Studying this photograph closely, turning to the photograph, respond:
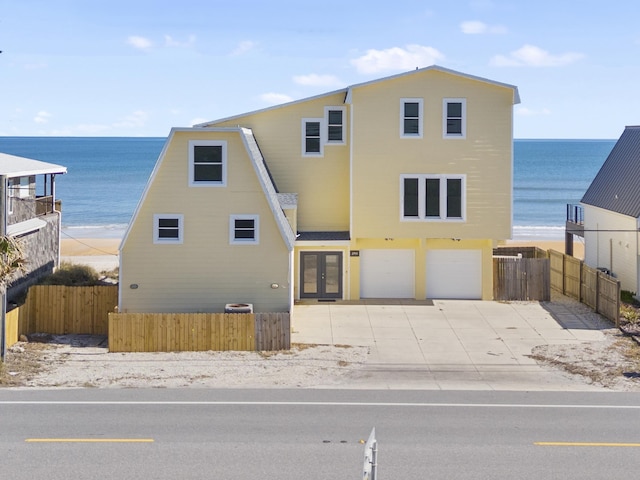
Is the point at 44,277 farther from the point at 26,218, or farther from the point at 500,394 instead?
the point at 500,394

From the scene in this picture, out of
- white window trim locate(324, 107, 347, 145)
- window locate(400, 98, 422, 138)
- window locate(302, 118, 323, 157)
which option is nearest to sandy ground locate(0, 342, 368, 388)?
window locate(400, 98, 422, 138)

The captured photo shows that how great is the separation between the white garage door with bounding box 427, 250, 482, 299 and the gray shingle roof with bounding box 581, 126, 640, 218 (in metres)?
7.07

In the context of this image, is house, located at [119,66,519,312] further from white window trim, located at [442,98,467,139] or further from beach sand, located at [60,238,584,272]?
beach sand, located at [60,238,584,272]

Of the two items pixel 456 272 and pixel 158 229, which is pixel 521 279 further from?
pixel 158 229

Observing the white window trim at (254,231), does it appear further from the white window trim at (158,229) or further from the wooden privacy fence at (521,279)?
the wooden privacy fence at (521,279)

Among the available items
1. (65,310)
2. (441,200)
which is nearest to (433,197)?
(441,200)

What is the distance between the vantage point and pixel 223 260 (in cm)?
3012

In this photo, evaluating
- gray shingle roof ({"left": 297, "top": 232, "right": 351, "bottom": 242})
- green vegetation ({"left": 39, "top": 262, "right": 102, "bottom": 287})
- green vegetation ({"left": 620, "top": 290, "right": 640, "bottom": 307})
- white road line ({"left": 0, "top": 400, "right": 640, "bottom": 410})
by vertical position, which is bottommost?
white road line ({"left": 0, "top": 400, "right": 640, "bottom": 410})

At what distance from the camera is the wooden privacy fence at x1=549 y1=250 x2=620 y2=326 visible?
101ft

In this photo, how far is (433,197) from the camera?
114 ft

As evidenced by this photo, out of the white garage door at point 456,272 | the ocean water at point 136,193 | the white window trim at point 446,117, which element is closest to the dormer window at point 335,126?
→ the white window trim at point 446,117

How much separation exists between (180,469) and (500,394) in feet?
31.1

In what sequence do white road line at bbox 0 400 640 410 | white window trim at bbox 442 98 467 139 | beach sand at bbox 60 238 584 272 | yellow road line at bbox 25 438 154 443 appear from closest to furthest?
yellow road line at bbox 25 438 154 443, white road line at bbox 0 400 640 410, white window trim at bbox 442 98 467 139, beach sand at bbox 60 238 584 272

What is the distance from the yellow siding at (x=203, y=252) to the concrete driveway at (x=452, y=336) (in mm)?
2369
